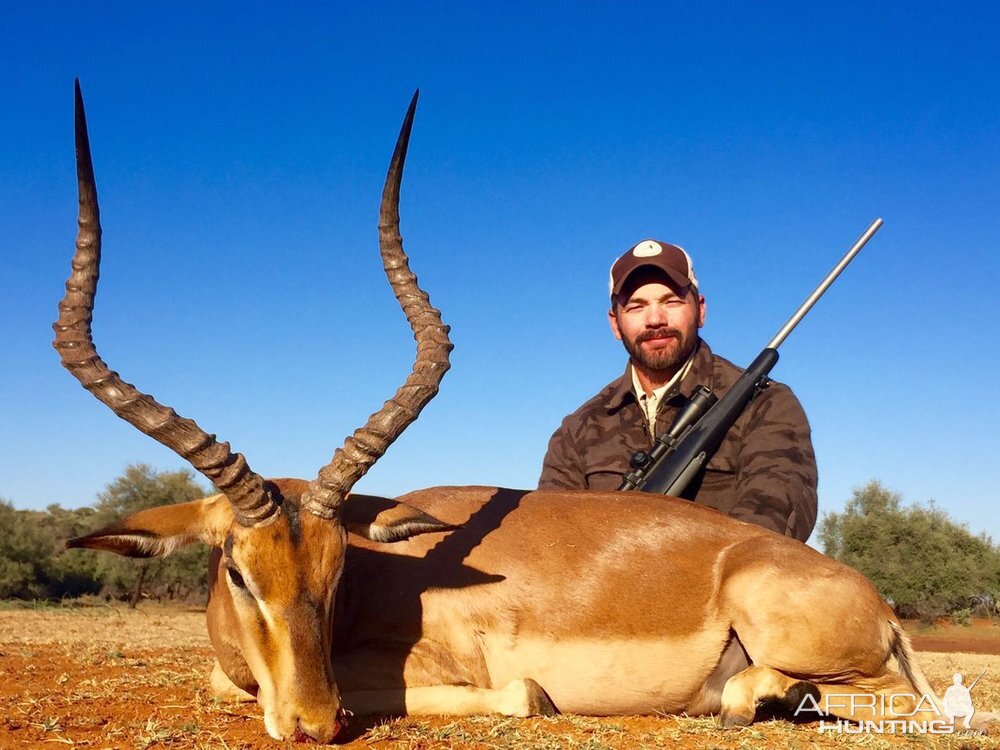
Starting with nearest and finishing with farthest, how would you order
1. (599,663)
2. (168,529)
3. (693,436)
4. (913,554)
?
1. (168,529)
2. (599,663)
3. (693,436)
4. (913,554)

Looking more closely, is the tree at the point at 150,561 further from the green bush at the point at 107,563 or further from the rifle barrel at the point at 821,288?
the rifle barrel at the point at 821,288

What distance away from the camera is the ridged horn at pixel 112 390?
452 cm

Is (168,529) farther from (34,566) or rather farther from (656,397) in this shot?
(34,566)

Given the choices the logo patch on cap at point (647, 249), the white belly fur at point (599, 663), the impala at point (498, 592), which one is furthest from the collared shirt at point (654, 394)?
the white belly fur at point (599, 663)

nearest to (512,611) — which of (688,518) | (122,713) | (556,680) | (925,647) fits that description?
(556,680)

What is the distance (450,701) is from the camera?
5.05 m

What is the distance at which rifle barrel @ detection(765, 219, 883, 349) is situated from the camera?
829cm

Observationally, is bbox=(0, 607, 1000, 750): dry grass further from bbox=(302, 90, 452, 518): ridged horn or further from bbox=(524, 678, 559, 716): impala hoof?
bbox=(302, 90, 452, 518): ridged horn

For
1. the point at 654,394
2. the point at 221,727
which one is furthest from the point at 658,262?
the point at 221,727

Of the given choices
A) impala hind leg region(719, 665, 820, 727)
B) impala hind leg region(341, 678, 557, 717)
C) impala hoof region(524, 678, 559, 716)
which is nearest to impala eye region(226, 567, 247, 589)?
impala hind leg region(341, 678, 557, 717)

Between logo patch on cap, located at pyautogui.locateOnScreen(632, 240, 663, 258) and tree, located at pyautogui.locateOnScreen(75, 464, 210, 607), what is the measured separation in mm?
20799

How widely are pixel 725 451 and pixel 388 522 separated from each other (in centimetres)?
328

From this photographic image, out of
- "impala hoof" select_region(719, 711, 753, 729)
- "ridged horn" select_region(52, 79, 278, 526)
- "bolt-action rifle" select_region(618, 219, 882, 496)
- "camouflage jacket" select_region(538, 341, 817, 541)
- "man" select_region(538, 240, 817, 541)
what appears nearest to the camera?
"ridged horn" select_region(52, 79, 278, 526)

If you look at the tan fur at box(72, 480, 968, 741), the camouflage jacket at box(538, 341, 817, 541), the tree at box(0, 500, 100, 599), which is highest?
the camouflage jacket at box(538, 341, 817, 541)
